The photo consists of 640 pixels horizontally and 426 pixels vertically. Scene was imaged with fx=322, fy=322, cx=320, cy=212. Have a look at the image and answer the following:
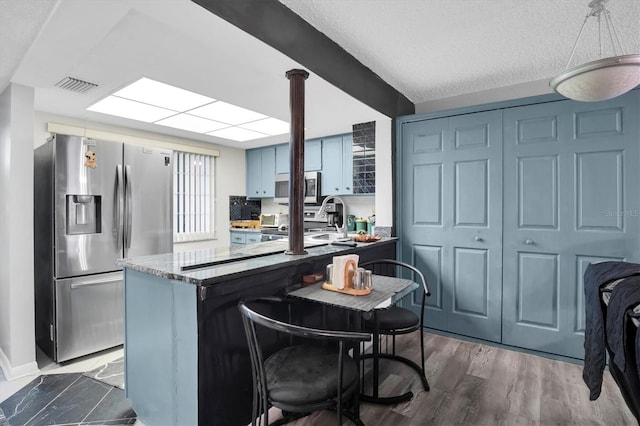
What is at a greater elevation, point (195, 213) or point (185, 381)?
point (195, 213)

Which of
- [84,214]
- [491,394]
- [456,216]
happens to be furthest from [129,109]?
[491,394]

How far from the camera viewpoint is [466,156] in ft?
9.65

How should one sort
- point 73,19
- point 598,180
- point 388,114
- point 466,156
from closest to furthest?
point 73,19, point 598,180, point 466,156, point 388,114

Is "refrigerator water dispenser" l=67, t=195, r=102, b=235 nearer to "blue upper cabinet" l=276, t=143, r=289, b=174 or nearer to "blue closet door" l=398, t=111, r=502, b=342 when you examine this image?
"blue upper cabinet" l=276, t=143, r=289, b=174

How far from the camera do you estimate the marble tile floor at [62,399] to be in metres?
1.86

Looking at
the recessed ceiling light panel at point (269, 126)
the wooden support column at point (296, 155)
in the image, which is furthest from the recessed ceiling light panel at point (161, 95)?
the wooden support column at point (296, 155)

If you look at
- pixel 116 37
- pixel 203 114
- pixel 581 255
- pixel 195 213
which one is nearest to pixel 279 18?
pixel 116 37

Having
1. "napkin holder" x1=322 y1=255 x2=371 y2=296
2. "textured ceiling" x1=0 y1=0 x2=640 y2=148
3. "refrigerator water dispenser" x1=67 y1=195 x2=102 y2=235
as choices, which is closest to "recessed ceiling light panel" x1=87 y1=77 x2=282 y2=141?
"textured ceiling" x1=0 y1=0 x2=640 y2=148

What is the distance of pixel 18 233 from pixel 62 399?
1.22 meters

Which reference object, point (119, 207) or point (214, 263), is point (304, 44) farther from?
point (119, 207)

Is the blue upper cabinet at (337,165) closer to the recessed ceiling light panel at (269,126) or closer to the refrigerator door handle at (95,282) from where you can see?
the recessed ceiling light panel at (269,126)

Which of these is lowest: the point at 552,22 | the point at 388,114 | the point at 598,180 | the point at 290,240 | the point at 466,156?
the point at 290,240

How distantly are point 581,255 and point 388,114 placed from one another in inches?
78.3

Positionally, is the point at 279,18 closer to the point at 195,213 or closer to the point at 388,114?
the point at 388,114
